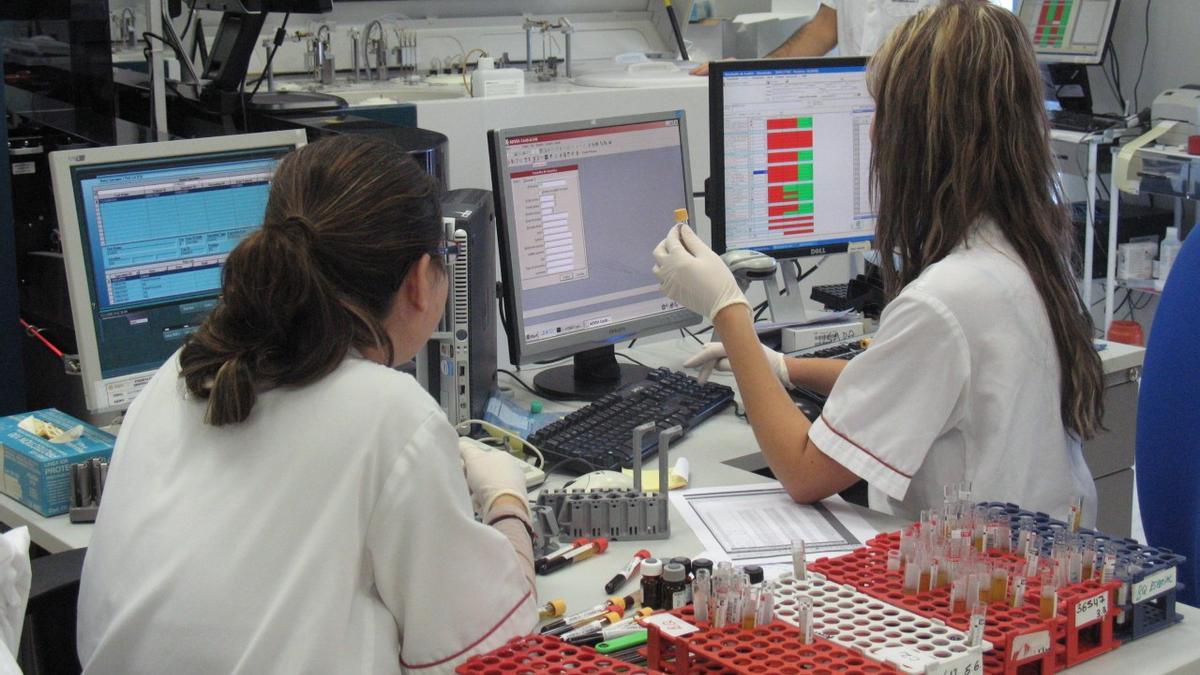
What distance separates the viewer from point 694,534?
60.4 inches

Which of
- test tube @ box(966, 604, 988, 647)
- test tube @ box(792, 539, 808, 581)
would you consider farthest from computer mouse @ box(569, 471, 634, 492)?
test tube @ box(966, 604, 988, 647)

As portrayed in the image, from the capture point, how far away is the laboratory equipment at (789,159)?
2.26 m

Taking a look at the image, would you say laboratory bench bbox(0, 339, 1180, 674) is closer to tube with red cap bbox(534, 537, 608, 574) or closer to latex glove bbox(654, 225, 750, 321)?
tube with red cap bbox(534, 537, 608, 574)

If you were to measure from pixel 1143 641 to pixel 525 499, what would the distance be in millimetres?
651

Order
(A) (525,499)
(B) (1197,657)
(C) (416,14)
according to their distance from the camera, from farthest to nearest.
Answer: (C) (416,14), (A) (525,499), (B) (1197,657)

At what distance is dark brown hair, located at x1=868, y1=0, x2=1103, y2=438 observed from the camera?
4.99ft

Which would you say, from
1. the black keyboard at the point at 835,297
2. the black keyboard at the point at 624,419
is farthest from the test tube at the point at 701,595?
the black keyboard at the point at 835,297

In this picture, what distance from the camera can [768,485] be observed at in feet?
5.51

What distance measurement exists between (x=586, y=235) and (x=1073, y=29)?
3.23m

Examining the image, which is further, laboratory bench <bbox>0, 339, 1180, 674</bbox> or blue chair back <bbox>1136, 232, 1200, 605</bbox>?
blue chair back <bbox>1136, 232, 1200, 605</bbox>

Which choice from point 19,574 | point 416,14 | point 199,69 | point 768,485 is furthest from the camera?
point 416,14

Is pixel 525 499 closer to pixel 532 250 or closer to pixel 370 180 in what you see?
pixel 370 180

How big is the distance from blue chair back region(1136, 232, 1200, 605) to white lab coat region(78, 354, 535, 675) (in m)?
0.97

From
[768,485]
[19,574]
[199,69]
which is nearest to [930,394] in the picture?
[768,485]
